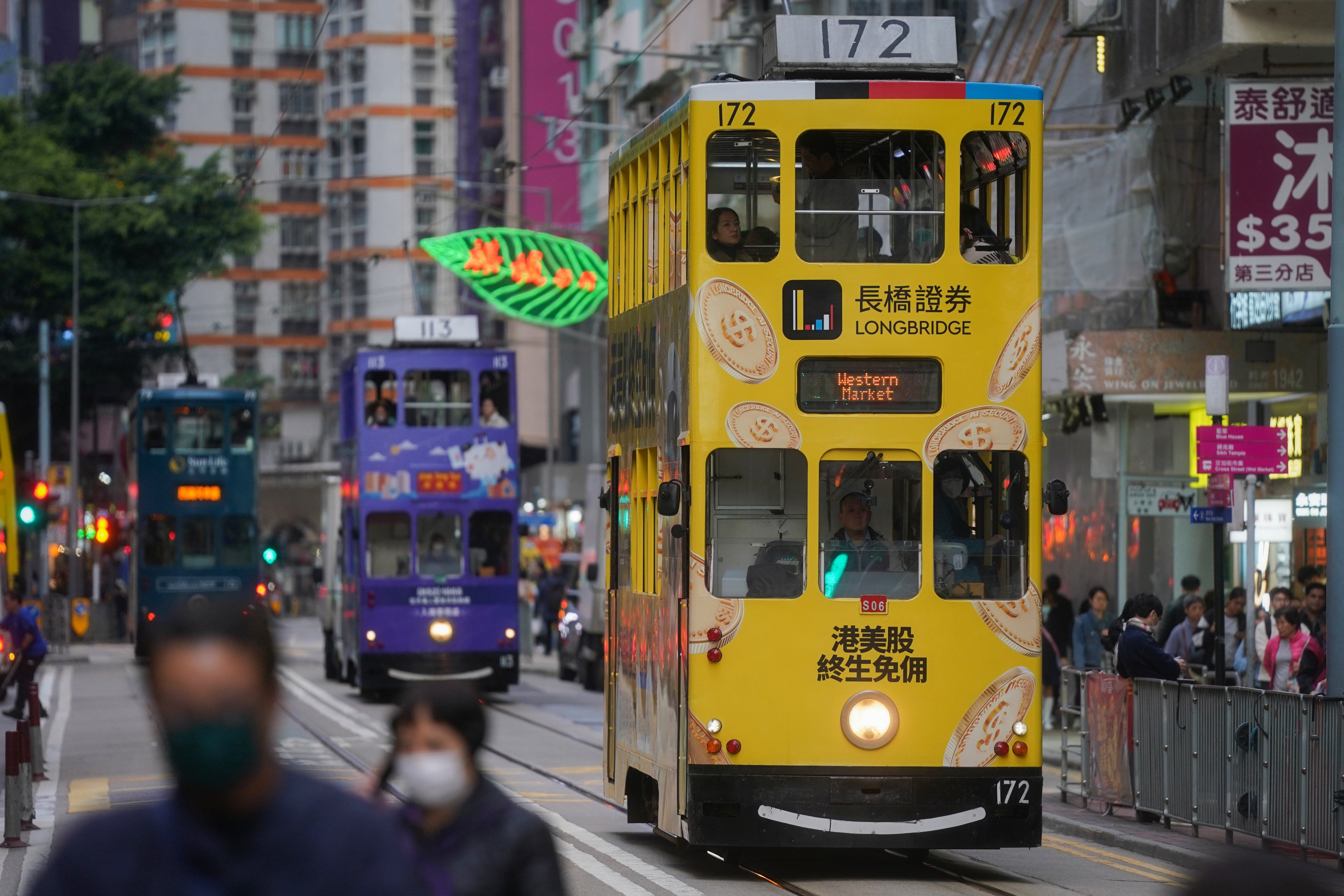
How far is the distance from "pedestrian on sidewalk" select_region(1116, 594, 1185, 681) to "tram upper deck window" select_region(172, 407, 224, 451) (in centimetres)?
2532

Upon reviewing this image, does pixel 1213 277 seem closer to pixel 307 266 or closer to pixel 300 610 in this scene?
pixel 300 610

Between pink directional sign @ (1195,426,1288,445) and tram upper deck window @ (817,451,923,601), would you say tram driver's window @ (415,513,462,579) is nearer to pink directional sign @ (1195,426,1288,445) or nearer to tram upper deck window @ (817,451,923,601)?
pink directional sign @ (1195,426,1288,445)

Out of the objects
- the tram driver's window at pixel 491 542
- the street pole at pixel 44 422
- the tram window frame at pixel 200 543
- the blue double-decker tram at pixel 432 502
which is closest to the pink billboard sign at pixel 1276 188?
the blue double-decker tram at pixel 432 502

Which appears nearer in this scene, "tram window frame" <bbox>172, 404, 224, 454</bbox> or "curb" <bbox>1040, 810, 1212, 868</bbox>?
"curb" <bbox>1040, 810, 1212, 868</bbox>

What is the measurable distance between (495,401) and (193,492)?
12638mm

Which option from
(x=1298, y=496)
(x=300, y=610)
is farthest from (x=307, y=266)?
(x=1298, y=496)

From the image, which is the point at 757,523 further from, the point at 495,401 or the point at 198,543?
the point at 198,543

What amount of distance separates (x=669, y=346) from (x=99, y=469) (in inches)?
2091

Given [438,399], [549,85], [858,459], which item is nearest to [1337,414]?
[858,459]

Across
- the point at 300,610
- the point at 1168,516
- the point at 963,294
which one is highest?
the point at 963,294

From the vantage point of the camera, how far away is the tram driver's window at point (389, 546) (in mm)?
27938

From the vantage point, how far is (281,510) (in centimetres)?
8331

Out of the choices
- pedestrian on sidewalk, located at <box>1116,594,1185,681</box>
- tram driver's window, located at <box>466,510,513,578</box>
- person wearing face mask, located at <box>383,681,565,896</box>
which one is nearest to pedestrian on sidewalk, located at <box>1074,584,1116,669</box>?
pedestrian on sidewalk, located at <box>1116,594,1185,681</box>

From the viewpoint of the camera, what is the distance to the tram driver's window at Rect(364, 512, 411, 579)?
91.7 feet
